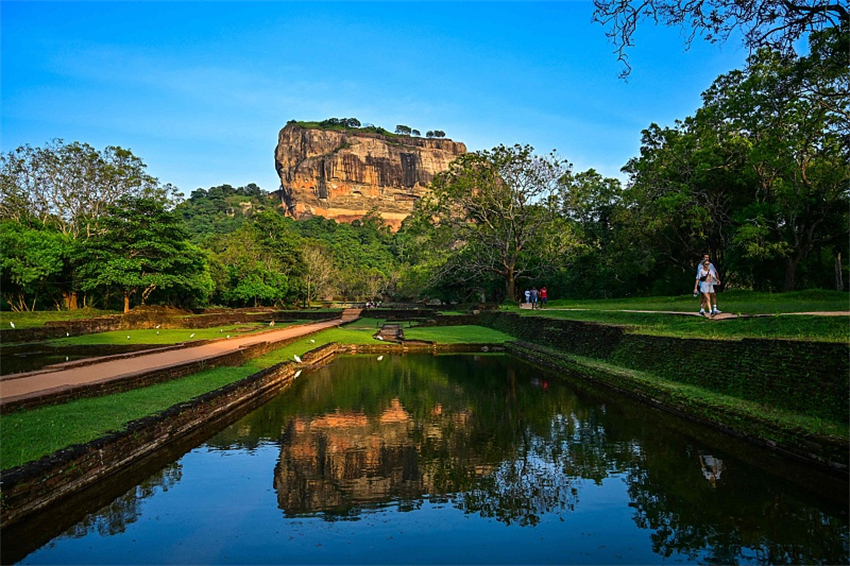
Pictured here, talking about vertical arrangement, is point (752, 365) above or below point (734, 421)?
above

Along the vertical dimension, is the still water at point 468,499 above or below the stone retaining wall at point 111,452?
below

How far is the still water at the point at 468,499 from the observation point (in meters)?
4.30

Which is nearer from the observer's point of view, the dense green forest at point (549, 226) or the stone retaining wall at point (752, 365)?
the stone retaining wall at point (752, 365)

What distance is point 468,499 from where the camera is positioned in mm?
5391

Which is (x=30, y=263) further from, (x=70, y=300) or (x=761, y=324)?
(x=761, y=324)

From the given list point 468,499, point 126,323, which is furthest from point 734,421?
point 126,323

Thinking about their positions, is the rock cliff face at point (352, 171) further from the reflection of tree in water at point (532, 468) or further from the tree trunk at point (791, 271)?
the reflection of tree in water at point (532, 468)

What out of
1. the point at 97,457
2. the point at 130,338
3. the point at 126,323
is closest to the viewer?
the point at 97,457

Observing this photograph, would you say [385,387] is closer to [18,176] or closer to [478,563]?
[478,563]

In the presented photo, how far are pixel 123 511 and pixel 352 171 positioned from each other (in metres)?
146

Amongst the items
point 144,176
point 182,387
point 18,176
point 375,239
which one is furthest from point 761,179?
point 375,239

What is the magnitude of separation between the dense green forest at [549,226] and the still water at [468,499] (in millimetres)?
11709

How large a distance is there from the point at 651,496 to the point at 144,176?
38.2 m

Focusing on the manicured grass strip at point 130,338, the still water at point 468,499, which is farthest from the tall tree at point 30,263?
the still water at point 468,499
